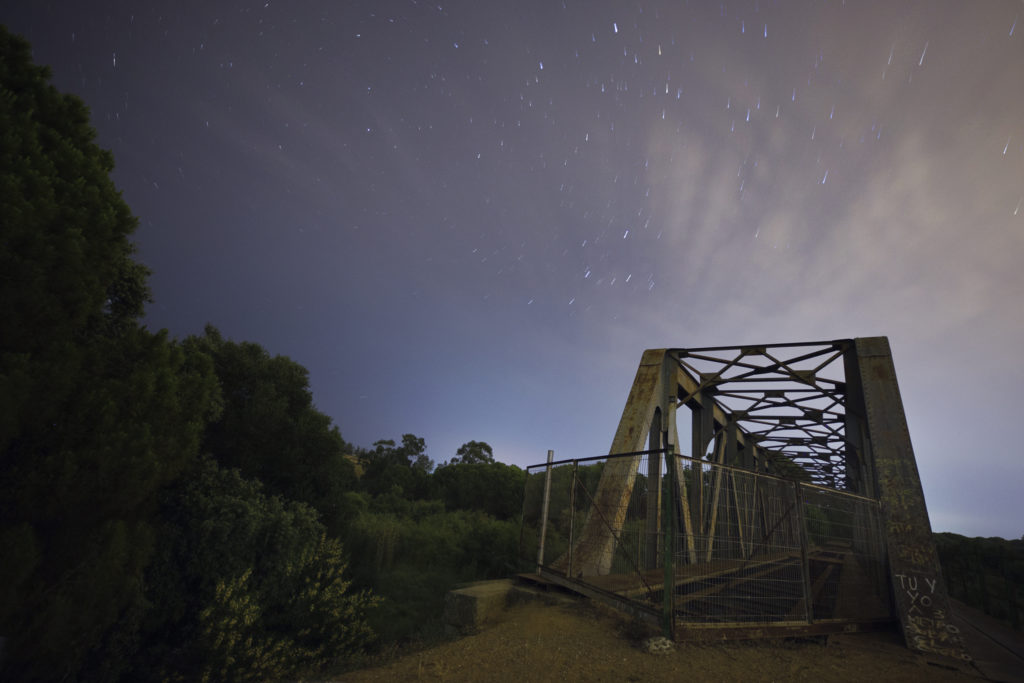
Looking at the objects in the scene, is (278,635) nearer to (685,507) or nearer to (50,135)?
(685,507)

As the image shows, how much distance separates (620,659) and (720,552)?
234 centimetres

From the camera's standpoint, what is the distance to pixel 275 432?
434 inches

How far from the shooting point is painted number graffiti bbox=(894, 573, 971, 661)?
20.3 ft

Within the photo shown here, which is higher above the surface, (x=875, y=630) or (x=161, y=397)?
(x=161, y=397)

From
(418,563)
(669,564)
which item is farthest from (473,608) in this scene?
(418,563)

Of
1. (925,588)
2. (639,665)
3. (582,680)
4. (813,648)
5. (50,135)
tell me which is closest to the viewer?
(582,680)

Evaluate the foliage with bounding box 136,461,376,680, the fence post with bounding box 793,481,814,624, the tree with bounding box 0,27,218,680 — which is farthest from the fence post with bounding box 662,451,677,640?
the tree with bounding box 0,27,218,680

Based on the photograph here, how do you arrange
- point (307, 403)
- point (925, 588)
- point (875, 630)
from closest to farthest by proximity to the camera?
point (925, 588)
point (875, 630)
point (307, 403)

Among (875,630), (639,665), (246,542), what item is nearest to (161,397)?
(246,542)

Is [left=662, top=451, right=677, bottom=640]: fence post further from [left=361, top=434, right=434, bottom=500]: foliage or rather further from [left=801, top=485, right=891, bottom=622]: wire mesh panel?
[left=361, top=434, right=434, bottom=500]: foliage

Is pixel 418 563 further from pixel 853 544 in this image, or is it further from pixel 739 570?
pixel 853 544

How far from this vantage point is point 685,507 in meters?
8.27

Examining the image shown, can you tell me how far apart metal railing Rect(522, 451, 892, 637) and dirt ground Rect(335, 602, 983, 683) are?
0.29 meters

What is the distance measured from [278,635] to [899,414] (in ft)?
35.5
